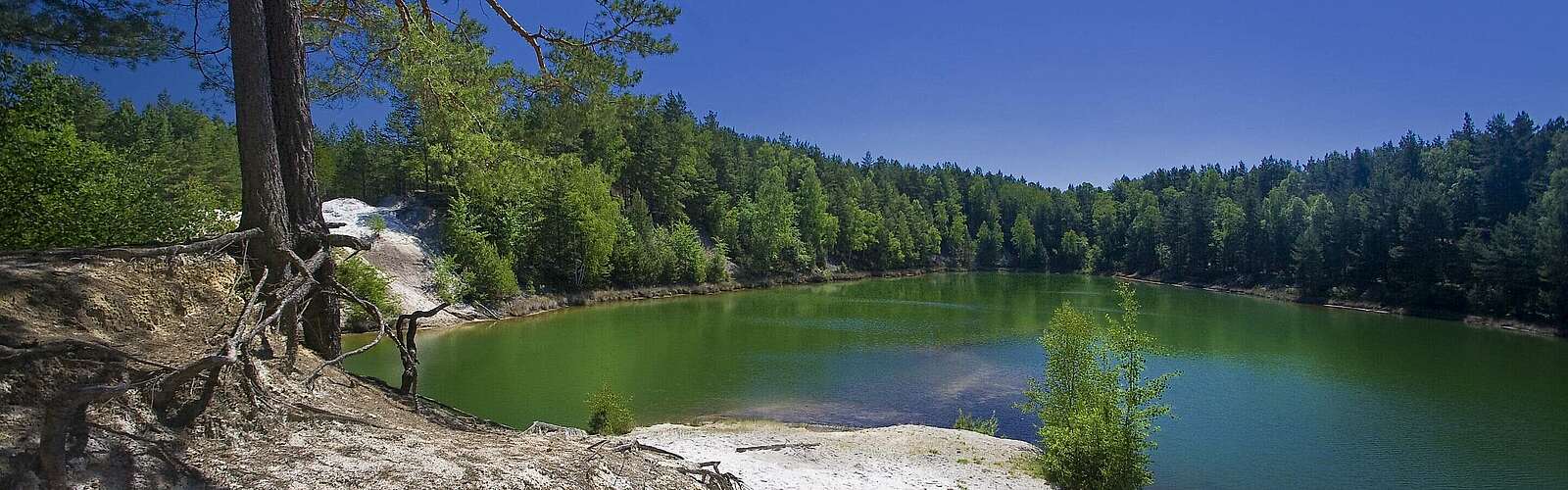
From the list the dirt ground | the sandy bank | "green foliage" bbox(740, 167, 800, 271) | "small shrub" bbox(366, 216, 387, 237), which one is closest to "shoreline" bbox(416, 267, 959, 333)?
"green foliage" bbox(740, 167, 800, 271)

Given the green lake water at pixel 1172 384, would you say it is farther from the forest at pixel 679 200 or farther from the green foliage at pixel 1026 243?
the green foliage at pixel 1026 243

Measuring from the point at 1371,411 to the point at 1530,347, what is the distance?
842 inches

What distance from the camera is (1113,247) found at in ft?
342

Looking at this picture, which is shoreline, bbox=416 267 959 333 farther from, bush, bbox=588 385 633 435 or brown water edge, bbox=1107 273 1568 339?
brown water edge, bbox=1107 273 1568 339

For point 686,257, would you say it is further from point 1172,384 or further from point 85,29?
point 85,29

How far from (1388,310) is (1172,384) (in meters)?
38.1

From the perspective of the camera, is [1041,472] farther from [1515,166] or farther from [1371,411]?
[1515,166]

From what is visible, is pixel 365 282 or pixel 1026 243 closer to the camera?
pixel 365 282

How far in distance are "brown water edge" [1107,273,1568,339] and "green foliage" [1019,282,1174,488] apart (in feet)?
131

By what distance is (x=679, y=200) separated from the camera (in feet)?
211

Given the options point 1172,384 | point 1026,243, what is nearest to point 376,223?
point 1172,384

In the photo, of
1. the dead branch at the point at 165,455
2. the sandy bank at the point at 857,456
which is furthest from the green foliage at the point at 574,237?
the dead branch at the point at 165,455

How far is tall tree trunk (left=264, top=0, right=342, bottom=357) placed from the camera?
6.39 metres

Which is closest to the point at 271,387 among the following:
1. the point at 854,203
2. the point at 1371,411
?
A: the point at 1371,411
